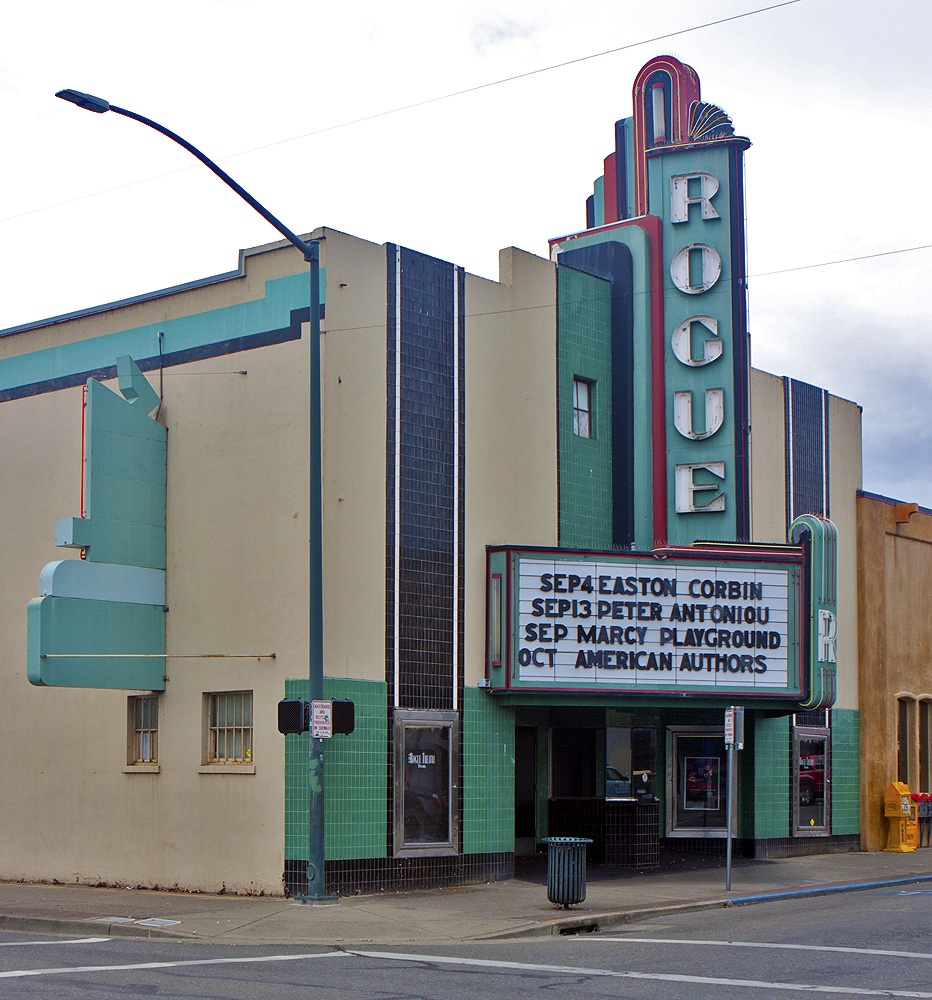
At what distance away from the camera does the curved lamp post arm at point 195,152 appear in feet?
49.2

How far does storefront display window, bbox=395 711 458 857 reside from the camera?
1936 cm

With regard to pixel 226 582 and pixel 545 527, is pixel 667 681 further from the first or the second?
pixel 226 582

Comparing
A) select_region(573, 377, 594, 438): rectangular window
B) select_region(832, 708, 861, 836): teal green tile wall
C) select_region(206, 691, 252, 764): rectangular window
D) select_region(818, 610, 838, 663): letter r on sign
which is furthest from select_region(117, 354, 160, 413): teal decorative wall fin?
select_region(832, 708, 861, 836): teal green tile wall

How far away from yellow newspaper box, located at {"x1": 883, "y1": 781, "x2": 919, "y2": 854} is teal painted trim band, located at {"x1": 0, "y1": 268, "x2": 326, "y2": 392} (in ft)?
52.4

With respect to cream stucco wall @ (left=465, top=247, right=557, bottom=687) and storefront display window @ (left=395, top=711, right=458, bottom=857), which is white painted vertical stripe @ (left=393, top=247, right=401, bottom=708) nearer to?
storefront display window @ (left=395, top=711, right=458, bottom=857)

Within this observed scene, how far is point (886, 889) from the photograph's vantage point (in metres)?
21.5

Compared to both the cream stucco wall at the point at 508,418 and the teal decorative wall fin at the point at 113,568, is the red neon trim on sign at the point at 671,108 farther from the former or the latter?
the teal decorative wall fin at the point at 113,568

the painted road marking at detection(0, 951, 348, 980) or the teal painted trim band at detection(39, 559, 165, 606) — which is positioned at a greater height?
the teal painted trim band at detection(39, 559, 165, 606)

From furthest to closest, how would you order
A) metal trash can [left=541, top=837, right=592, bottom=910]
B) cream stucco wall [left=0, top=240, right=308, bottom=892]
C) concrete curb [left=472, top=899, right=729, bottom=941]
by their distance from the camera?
cream stucco wall [left=0, top=240, right=308, bottom=892] < metal trash can [left=541, top=837, right=592, bottom=910] < concrete curb [left=472, top=899, right=729, bottom=941]

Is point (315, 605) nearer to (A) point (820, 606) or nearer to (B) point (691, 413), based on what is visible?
(B) point (691, 413)

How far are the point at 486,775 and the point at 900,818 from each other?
11.0m

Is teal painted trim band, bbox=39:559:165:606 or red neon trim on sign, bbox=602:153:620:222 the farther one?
red neon trim on sign, bbox=602:153:620:222

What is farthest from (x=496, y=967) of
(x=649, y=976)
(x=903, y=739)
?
(x=903, y=739)

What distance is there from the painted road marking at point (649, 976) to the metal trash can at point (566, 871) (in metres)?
3.48
